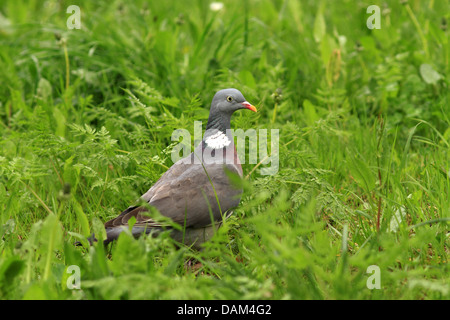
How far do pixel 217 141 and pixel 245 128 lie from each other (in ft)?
1.08

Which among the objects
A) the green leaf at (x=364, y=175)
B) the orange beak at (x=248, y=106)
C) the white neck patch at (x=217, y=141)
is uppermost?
the orange beak at (x=248, y=106)

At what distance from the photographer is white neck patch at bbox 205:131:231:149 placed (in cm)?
360

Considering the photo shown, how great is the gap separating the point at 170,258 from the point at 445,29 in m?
3.82

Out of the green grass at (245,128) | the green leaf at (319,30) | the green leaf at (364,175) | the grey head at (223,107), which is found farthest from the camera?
the green leaf at (319,30)

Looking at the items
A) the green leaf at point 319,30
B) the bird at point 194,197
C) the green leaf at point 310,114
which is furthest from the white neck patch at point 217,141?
the green leaf at point 319,30

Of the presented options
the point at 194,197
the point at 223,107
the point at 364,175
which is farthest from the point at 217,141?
the point at 364,175

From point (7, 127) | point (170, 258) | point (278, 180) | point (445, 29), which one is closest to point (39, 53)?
point (7, 127)

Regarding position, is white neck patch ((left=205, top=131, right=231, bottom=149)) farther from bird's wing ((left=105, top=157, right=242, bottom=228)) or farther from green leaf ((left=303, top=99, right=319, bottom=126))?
green leaf ((left=303, top=99, right=319, bottom=126))

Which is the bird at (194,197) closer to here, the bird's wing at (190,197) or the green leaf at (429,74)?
the bird's wing at (190,197)

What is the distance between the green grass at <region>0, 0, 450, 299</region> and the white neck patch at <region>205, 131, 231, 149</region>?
0.73 ft

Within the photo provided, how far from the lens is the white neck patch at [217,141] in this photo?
3.60 m

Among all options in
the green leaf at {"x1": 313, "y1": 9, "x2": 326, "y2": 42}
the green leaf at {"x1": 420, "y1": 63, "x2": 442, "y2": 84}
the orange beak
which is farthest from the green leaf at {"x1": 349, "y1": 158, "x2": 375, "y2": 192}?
the green leaf at {"x1": 313, "y1": 9, "x2": 326, "y2": 42}

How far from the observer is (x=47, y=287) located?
2455 mm

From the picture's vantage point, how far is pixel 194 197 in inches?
130
